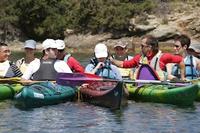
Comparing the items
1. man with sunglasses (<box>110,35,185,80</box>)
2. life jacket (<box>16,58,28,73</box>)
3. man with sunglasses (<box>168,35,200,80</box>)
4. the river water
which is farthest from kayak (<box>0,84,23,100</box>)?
man with sunglasses (<box>168,35,200,80</box>)

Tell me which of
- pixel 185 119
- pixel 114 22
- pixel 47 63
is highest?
pixel 114 22

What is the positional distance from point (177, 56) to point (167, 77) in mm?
471

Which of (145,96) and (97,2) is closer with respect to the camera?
(145,96)

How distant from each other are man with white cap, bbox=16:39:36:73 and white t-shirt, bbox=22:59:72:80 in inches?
22.0

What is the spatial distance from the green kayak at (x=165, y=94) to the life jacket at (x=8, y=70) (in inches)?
85.0

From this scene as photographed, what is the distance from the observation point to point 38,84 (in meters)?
10.4

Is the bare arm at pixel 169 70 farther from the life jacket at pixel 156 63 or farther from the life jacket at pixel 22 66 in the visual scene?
the life jacket at pixel 22 66

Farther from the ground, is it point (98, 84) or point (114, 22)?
point (114, 22)

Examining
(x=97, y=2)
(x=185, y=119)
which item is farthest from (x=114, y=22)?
(x=185, y=119)

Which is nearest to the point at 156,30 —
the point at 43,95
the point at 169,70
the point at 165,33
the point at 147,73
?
the point at 165,33

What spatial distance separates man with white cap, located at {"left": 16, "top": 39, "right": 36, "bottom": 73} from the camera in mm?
11555

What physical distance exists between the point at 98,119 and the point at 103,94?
86cm

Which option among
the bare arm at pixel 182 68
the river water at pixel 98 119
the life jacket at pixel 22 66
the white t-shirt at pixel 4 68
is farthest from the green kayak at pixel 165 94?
the white t-shirt at pixel 4 68

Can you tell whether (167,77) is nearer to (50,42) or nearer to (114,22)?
(50,42)
